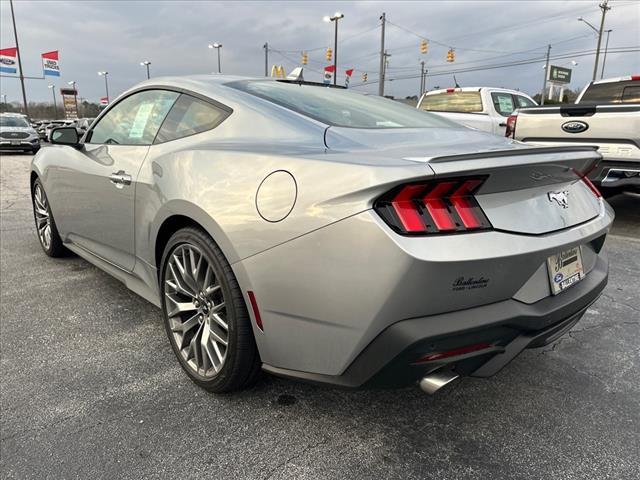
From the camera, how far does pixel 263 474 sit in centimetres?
179

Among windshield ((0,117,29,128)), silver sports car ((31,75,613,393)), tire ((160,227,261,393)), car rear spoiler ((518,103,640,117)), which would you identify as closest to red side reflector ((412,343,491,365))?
silver sports car ((31,75,613,393))

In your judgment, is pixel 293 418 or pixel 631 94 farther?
pixel 631 94

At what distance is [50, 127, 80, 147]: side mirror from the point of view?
11.2ft

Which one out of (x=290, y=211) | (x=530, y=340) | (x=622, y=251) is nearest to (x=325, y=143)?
(x=290, y=211)

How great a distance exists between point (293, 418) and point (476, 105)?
28.3 feet

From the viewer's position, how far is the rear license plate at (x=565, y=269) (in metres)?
1.83

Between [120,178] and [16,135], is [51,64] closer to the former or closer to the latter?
[16,135]

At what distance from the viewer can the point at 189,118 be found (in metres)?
2.52

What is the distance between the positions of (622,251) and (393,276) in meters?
4.34

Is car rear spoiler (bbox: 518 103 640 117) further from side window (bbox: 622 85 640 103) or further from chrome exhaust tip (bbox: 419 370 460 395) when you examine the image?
chrome exhaust tip (bbox: 419 370 460 395)

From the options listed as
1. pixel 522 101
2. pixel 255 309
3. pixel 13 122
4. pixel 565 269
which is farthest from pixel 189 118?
pixel 13 122

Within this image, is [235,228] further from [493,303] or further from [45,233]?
[45,233]

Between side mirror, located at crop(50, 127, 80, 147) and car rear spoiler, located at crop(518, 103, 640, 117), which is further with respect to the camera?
car rear spoiler, located at crop(518, 103, 640, 117)

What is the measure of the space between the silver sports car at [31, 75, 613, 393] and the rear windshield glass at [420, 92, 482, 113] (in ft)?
24.3
